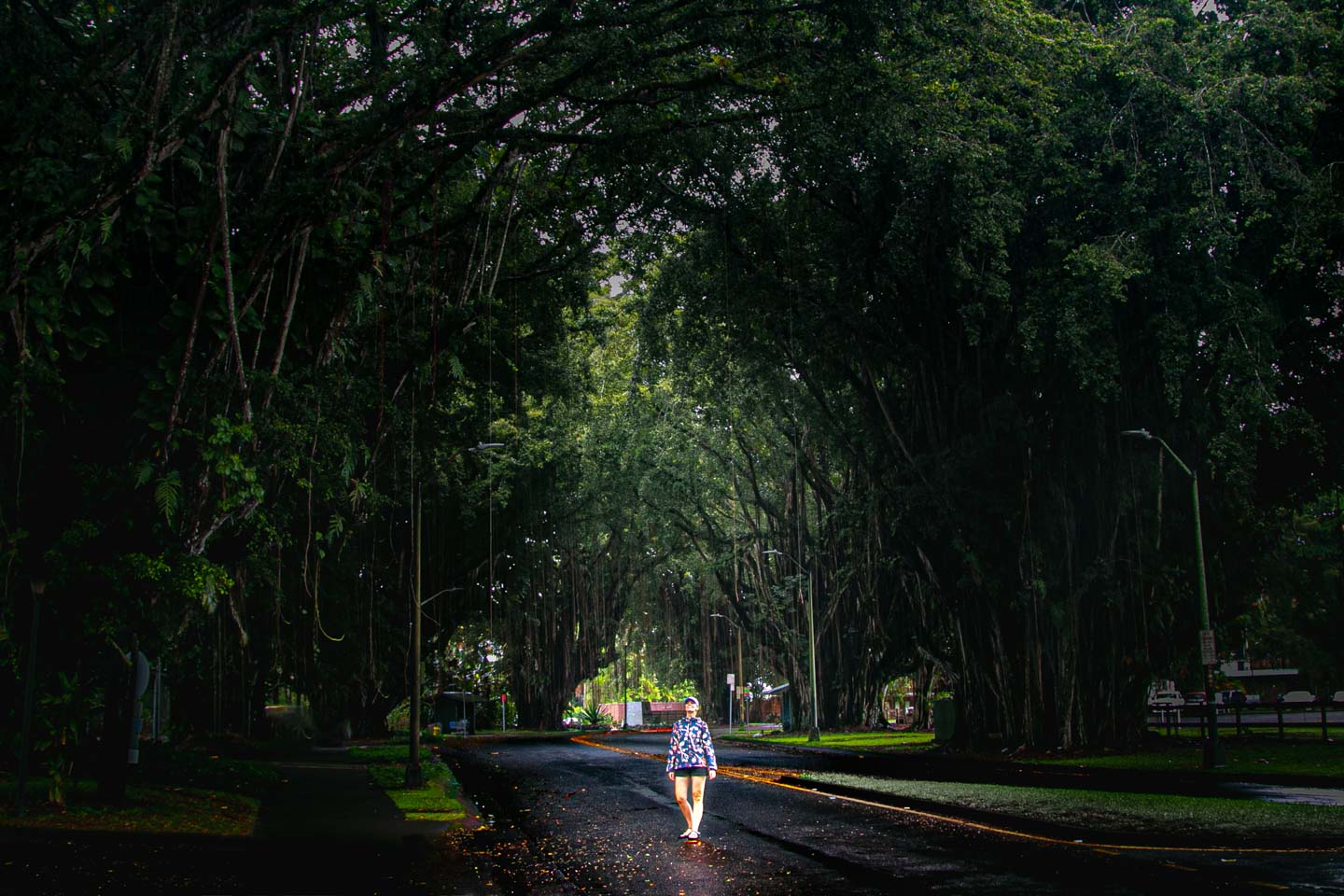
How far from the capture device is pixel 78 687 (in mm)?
16094

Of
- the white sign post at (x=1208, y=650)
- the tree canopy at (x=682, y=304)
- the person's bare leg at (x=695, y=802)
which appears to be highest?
the tree canopy at (x=682, y=304)

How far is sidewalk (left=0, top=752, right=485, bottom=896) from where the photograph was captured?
10906mm

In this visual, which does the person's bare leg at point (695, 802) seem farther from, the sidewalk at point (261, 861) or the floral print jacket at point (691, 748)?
the sidewalk at point (261, 861)

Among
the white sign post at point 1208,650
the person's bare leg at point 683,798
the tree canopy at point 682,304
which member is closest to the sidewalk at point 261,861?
the person's bare leg at point 683,798

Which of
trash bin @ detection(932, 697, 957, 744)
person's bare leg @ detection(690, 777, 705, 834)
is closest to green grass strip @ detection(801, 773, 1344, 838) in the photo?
person's bare leg @ detection(690, 777, 705, 834)

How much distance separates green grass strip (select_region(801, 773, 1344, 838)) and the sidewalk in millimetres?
7361

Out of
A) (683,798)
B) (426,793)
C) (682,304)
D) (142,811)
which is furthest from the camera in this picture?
(682,304)

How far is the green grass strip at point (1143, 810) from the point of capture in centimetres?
1340

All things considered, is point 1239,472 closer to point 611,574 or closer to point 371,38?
point 371,38

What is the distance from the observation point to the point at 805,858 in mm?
12242

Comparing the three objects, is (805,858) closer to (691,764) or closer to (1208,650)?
(691,764)

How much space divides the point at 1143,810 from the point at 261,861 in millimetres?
10729

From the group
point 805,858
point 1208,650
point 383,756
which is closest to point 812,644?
point 383,756

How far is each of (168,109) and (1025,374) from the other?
69.0ft
